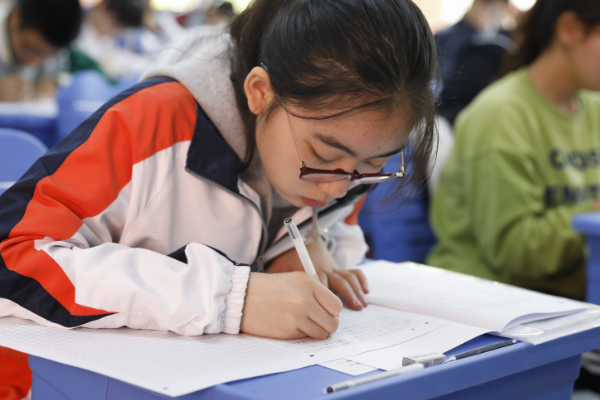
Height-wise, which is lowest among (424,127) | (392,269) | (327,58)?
(392,269)

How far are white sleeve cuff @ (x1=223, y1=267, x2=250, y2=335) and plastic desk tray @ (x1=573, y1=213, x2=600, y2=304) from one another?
34.8 inches

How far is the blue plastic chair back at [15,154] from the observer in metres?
1.10

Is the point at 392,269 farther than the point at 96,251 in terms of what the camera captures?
Yes

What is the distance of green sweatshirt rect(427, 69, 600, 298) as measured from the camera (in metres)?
1.66

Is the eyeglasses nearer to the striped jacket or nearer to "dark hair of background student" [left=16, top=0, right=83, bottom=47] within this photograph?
the striped jacket

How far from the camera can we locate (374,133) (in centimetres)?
85

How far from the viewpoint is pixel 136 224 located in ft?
2.93

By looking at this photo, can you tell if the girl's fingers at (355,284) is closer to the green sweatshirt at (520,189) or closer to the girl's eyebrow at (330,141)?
the girl's eyebrow at (330,141)

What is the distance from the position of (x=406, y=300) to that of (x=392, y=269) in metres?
0.24

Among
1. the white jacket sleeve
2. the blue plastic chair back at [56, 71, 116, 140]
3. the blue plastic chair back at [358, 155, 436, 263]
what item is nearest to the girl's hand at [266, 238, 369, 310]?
the white jacket sleeve

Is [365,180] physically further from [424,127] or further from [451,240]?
[451,240]

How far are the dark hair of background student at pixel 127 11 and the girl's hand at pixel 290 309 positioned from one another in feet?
15.9

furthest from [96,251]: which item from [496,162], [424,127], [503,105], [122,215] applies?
[503,105]

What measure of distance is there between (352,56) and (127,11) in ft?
15.8
